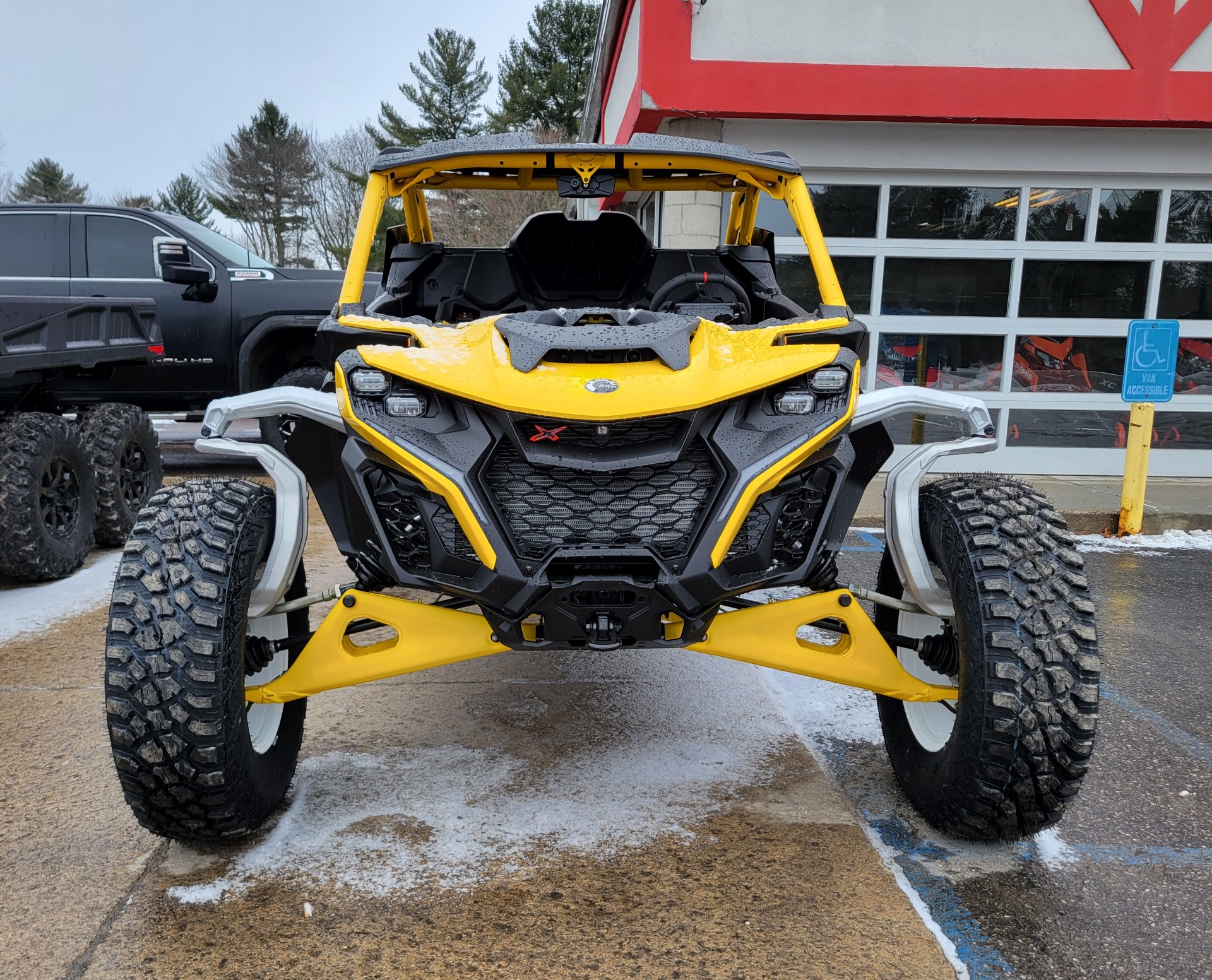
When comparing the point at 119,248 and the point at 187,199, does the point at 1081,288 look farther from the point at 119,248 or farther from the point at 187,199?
the point at 187,199

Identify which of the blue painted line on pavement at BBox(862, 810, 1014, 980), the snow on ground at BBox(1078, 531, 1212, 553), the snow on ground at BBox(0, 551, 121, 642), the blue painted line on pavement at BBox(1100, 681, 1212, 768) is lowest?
the snow on ground at BBox(0, 551, 121, 642)

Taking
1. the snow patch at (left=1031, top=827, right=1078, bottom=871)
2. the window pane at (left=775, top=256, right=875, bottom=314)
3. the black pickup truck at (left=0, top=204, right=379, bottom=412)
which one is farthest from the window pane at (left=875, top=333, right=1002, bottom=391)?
the snow patch at (left=1031, top=827, right=1078, bottom=871)

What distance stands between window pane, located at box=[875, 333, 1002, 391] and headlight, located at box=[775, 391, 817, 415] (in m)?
6.53

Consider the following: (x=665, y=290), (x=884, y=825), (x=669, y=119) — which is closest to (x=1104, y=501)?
(x=669, y=119)

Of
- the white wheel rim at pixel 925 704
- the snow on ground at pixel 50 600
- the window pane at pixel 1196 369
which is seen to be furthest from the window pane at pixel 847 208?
the snow on ground at pixel 50 600

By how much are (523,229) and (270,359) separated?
4.72m

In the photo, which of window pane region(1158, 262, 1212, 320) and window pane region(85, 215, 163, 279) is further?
window pane region(1158, 262, 1212, 320)

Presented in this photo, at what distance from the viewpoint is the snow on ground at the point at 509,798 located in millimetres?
2420

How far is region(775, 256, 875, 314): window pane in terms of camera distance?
8414mm

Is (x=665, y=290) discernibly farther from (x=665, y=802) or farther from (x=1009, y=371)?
(x=1009, y=371)

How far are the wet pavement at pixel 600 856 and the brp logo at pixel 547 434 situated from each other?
43.3 inches

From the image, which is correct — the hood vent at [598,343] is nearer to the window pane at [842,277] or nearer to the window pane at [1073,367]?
the window pane at [842,277]

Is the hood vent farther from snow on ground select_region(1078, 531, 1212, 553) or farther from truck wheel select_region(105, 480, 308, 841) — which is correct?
snow on ground select_region(1078, 531, 1212, 553)

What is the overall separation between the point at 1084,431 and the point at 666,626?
25.1 feet
